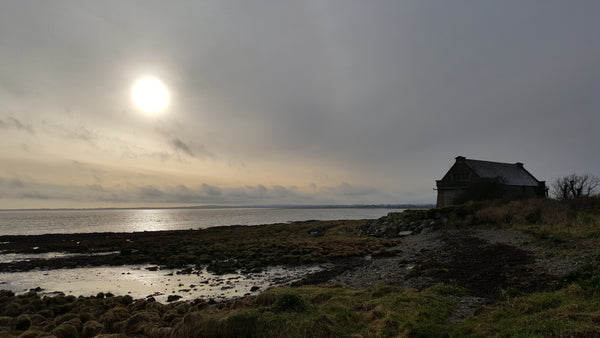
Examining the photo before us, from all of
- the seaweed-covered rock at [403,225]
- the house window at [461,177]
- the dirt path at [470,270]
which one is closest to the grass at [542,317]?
the dirt path at [470,270]

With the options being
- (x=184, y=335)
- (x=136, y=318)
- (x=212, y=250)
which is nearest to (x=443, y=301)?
(x=184, y=335)

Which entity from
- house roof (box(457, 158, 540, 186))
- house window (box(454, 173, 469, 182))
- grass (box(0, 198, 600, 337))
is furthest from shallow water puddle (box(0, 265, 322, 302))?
house roof (box(457, 158, 540, 186))

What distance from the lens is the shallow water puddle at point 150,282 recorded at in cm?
1711

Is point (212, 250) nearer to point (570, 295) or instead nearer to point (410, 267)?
point (410, 267)

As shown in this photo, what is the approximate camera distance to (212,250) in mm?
33406

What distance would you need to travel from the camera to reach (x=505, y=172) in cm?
4878

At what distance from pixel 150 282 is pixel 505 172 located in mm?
52146

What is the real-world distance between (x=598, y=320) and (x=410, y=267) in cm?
1181

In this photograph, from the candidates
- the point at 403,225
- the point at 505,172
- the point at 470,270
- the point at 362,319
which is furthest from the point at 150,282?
the point at 505,172

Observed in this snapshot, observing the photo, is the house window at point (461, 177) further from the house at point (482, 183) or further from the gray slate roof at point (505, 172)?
the gray slate roof at point (505, 172)

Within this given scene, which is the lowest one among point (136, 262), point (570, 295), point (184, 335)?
point (136, 262)

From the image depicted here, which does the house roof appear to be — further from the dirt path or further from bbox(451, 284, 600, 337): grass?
bbox(451, 284, 600, 337): grass

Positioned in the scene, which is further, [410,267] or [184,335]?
[410,267]

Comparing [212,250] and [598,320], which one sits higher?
[598,320]
